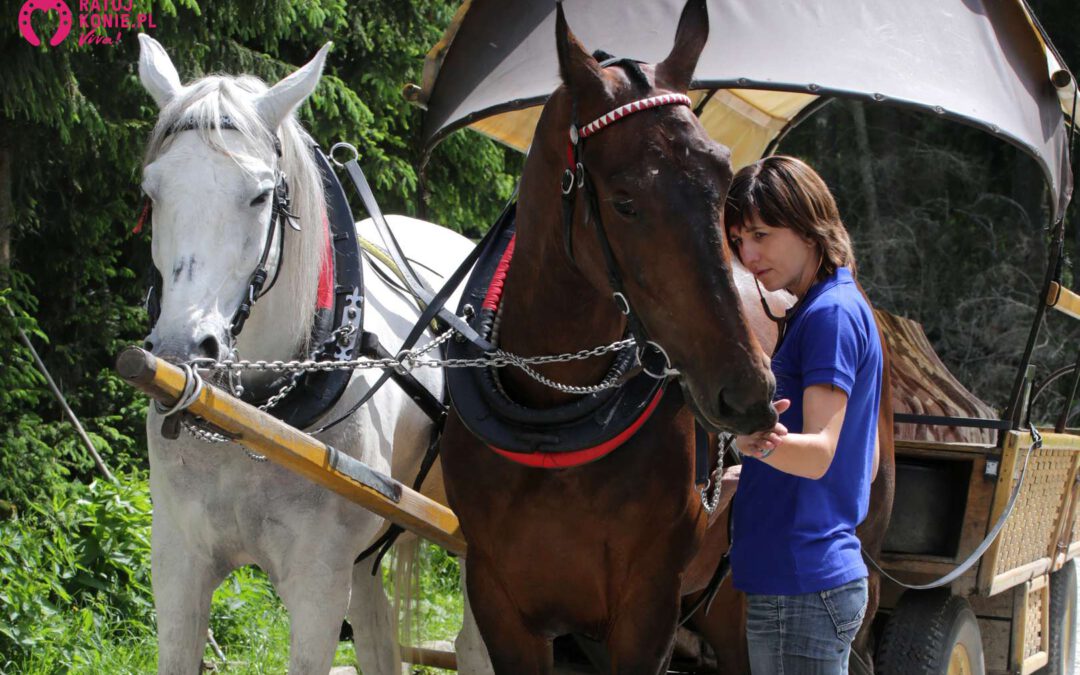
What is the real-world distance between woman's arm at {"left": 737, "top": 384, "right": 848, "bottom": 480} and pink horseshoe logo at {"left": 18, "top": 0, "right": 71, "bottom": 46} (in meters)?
3.70

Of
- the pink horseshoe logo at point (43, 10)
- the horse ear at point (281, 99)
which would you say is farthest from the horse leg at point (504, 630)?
the pink horseshoe logo at point (43, 10)

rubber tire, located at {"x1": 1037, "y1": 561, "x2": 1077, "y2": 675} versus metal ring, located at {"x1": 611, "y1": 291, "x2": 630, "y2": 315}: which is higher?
metal ring, located at {"x1": 611, "y1": 291, "x2": 630, "y2": 315}

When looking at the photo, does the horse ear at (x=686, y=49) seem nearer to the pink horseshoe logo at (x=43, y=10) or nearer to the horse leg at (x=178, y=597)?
the horse leg at (x=178, y=597)

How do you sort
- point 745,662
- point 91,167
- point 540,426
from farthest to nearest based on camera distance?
point 91,167 → point 745,662 → point 540,426

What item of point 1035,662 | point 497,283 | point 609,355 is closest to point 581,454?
point 609,355

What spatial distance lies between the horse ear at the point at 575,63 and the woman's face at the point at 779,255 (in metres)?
0.44

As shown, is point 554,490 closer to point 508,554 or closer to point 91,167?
point 508,554

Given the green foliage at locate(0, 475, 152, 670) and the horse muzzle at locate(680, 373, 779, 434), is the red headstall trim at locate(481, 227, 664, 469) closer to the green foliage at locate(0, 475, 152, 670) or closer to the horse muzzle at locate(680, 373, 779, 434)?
the horse muzzle at locate(680, 373, 779, 434)

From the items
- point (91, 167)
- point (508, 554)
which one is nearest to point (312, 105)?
point (91, 167)

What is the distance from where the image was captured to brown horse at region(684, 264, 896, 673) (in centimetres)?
Result: 297

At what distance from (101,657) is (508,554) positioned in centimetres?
262

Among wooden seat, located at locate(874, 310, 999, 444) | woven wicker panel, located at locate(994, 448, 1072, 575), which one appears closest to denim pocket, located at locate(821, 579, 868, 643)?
woven wicker panel, located at locate(994, 448, 1072, 575)

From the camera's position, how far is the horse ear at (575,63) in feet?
7.42

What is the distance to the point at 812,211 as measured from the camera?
2.33 m
